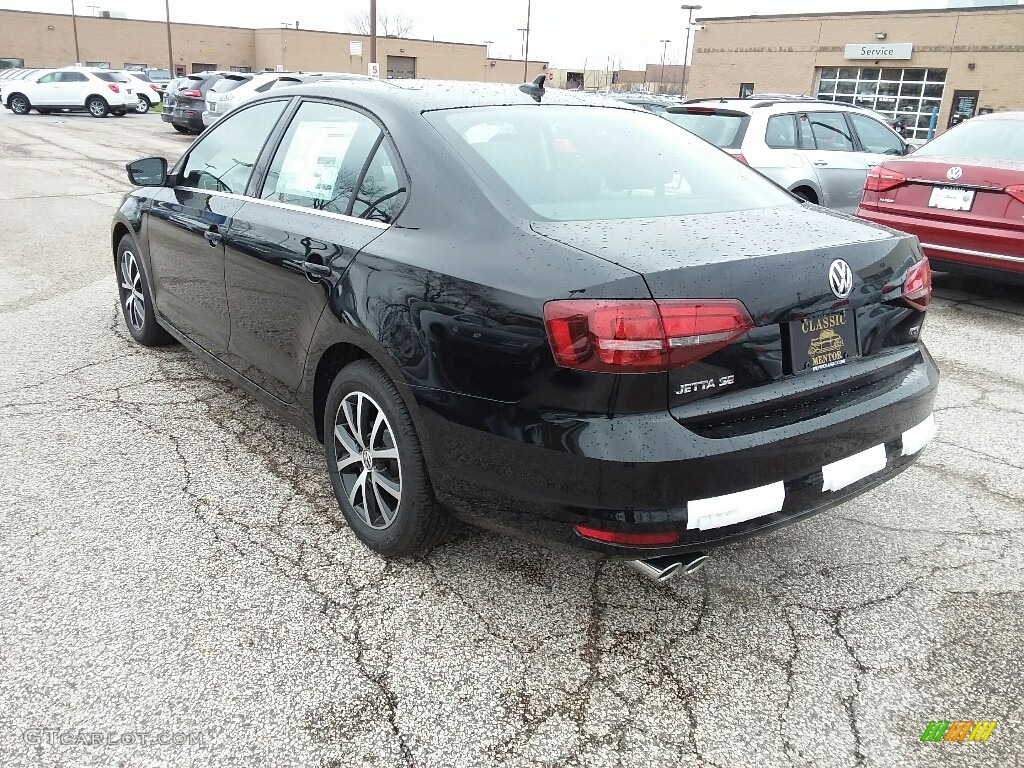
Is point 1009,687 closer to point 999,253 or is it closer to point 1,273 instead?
point 999,253

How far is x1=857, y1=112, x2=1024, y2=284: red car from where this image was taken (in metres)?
6.18

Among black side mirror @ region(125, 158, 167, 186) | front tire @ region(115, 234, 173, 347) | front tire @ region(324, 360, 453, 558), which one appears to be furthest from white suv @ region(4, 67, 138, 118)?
front tire @ region(324, 360, 453, 558)

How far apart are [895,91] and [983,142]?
33.0 meters

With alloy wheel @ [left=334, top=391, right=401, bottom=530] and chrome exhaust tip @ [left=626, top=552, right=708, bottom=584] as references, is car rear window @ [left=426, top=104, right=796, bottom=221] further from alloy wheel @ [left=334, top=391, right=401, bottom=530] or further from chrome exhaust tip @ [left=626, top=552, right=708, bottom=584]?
chrome exhaust tip @ [left=626, top=552, right=708, bottom=584]

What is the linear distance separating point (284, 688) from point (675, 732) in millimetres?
1096

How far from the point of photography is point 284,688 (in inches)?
91.5

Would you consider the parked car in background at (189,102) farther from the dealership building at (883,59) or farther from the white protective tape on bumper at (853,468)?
the dealership building at (883,59)

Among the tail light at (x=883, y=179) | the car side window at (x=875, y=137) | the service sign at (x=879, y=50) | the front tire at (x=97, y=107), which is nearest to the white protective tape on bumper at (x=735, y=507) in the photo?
the tail light at (x=883, y=179)

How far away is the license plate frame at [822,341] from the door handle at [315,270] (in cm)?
159

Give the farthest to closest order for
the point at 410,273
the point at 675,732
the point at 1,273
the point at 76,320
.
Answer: the point at 1,273, the point at 76,320, the point at 410,273, the point at 675,732

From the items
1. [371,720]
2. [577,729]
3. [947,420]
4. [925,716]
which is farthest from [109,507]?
[947,420]

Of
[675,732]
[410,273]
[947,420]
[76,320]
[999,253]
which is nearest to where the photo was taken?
[675,732]

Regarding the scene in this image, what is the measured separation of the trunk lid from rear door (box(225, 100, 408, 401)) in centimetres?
78

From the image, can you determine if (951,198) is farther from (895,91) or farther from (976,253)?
(895,91)
